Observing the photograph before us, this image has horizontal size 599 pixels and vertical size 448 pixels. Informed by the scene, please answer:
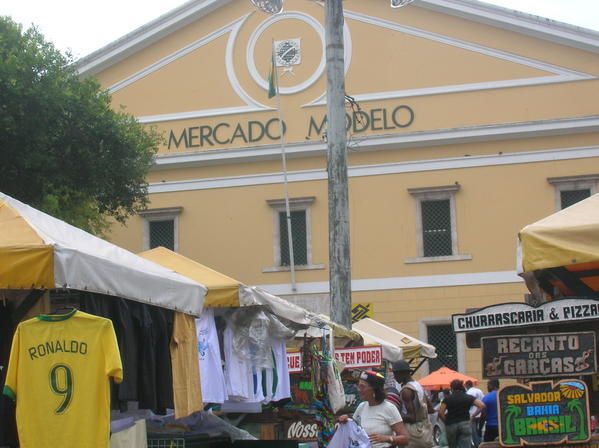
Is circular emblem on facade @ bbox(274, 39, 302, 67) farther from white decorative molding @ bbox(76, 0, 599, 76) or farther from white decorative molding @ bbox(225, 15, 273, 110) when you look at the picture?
white decorative molding @ bbox(76, 0, 599, 76)

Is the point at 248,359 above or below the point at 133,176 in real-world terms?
below

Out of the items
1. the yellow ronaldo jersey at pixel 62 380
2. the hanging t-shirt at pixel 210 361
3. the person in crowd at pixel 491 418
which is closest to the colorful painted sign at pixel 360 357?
the person in crowd at pixel 491 418

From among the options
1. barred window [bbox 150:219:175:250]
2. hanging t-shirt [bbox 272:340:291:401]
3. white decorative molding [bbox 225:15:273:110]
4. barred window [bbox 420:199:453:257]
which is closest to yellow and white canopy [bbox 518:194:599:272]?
hanging t-shirt [bbox 272:340:291:401]

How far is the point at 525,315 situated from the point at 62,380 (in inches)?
156

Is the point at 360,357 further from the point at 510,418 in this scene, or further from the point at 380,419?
the point at 510,418

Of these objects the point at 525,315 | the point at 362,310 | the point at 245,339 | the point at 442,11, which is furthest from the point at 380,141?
the point at 525,315

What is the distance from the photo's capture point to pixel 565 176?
29422 mm

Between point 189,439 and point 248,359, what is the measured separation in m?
1.89

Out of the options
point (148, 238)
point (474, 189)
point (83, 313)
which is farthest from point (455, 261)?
point (83, 313)

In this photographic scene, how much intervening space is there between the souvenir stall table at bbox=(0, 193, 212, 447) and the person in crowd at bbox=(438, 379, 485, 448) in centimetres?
748

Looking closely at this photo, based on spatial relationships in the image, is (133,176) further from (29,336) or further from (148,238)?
(29,336)

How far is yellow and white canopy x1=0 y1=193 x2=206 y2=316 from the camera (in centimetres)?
791

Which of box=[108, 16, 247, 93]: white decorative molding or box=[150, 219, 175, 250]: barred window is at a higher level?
box=[108, 16, 247, 93]: white decorative molding

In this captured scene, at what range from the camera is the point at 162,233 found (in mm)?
32125
